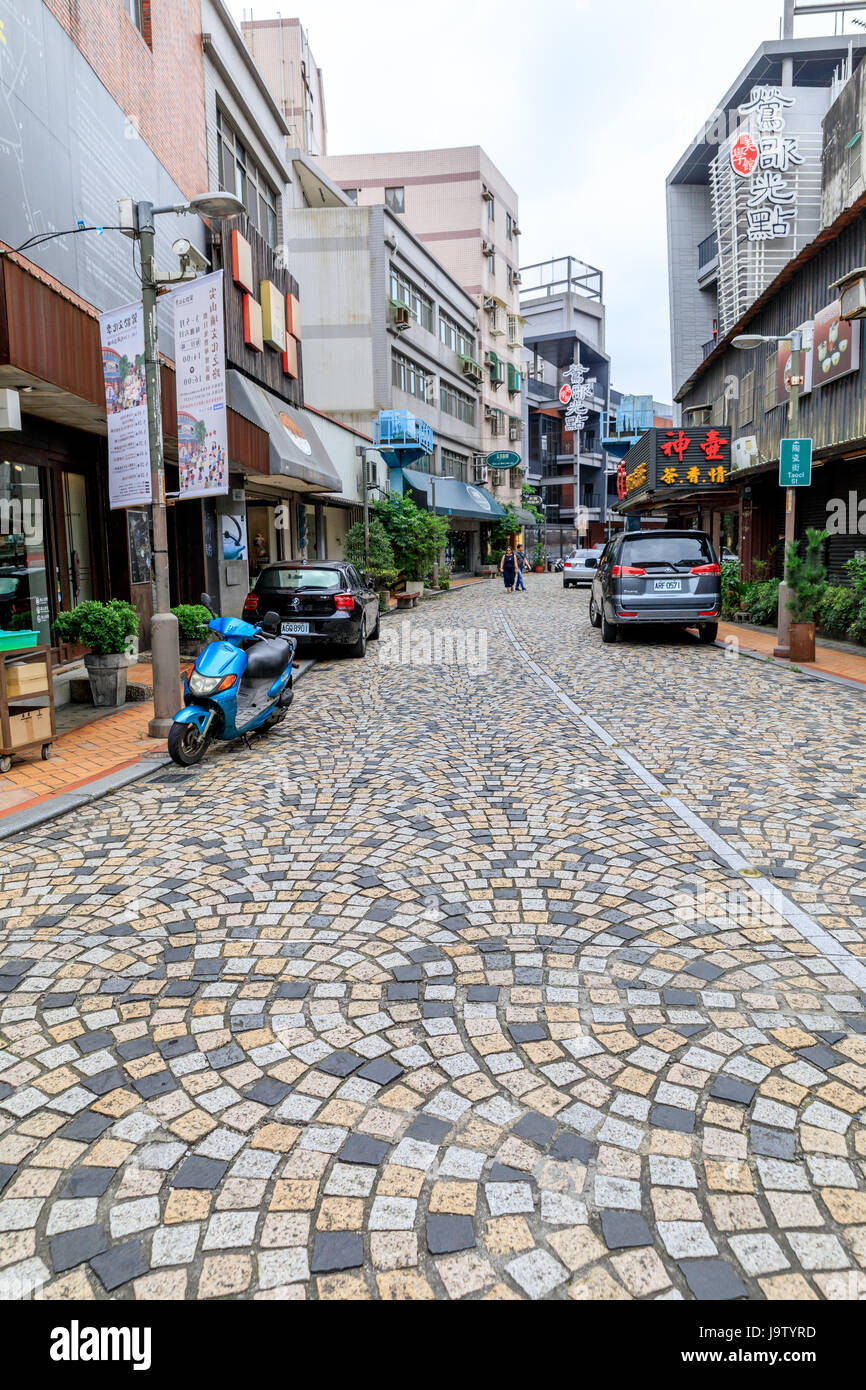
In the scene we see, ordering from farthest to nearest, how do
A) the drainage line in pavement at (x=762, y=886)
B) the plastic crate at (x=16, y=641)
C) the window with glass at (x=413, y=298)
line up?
the window with glass at (x=413, y=298)
the plastic crate at (x=16, y=641)
the drainage line in pavement at (x=762, y=886)

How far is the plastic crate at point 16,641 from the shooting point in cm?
752

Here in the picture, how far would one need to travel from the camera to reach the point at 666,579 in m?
15.7

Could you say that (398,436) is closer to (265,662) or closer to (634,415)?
(265,662)

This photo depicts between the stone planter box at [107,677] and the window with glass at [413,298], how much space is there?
2995cm

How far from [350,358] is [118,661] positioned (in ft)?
92.0

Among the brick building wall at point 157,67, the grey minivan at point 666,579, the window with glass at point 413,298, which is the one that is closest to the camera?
the brick building wall at point 157,67

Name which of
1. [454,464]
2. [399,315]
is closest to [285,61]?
[399,315]

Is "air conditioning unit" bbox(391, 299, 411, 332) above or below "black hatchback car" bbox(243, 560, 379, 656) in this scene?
above

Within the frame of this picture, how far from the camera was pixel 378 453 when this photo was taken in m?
33.7

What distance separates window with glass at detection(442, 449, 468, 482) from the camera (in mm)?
46438

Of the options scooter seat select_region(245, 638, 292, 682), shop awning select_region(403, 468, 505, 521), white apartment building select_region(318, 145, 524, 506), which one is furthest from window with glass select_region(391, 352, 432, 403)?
scooter seat select_region(245, 638, 292, 682)

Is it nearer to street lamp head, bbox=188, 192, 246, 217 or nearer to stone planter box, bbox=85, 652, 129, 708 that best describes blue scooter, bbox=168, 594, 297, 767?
stone planter box, bbox=85, 652, 129, 708

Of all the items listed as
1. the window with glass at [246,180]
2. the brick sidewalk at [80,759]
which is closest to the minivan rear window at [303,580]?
the brick sidewalk at [80,759]

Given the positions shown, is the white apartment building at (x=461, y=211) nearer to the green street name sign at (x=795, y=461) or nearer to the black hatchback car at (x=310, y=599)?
the green street name sign at (x=795, y=461)
